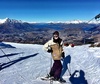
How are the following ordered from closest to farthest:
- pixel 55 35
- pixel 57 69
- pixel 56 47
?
pixel 55 35 → pixel 56 47 → pixel 57 69

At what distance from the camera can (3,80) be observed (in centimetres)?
902

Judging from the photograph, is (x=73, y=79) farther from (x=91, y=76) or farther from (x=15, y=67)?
(x=15, y=67)

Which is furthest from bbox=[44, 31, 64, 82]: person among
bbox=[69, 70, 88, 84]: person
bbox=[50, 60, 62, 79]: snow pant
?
bbox=[69, 70, 88, 84]: person

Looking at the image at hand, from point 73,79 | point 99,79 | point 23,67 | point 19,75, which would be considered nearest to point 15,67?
point 23,67

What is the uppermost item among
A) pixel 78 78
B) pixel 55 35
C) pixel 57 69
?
pixel 55 35

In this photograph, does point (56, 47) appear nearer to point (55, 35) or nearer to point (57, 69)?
point (55, 35)

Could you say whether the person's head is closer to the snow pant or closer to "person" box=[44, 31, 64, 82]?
"person" box=[44, 31, 64, 82]

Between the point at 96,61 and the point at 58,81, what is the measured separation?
565 cm

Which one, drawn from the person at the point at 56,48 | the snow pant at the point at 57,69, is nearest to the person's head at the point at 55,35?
the person at the point at 56,48

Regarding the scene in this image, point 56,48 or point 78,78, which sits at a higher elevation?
point 56,48

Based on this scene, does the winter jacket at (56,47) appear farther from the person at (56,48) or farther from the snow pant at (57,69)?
the snow pant at (57,69)

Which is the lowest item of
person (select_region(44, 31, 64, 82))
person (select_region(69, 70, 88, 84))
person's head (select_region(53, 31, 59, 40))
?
person (select_region(69, 70, 88, 84))

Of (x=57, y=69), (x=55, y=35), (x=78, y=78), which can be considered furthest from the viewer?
(x=78, y=78)

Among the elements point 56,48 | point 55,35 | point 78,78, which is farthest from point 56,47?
point 78,78
